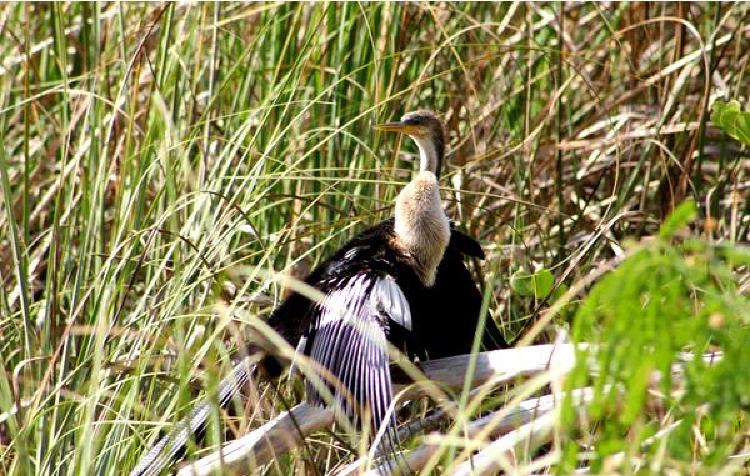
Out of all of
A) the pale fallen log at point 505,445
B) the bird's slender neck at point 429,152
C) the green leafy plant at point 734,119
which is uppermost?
the green leafy plant at point 734,119

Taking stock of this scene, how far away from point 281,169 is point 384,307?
2.08 ft

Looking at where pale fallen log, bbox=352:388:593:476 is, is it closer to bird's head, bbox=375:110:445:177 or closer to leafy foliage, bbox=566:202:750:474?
leafy foliage, bbox=566:202:750:474

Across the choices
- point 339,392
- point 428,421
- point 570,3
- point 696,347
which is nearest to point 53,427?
point 339,392

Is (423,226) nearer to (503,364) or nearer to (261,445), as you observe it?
(503,364)

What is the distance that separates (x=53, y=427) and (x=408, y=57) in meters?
1.63

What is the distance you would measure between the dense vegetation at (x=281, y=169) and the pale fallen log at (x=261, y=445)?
0.29 feet

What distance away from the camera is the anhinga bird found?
2291mm

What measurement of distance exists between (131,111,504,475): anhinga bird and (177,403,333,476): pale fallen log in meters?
0.06

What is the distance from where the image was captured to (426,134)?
304cm

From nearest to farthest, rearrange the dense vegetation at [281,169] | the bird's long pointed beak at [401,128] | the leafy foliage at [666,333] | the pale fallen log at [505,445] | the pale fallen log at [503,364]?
the leafy foliage at [666,333] < the pale fallen log at [505,445] < the pale fallen log at [503,364] < the dense vegetation at [281,169] < the bird's long pointed beak at [401,128]

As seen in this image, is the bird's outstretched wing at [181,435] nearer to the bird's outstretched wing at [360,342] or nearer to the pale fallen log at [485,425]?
the bird's outstretched wing at [360,342]

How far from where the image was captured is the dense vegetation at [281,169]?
238 centimetres

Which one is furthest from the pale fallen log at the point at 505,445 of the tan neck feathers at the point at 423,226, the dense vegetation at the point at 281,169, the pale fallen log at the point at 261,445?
the tan neck feathers at the point at 423,226

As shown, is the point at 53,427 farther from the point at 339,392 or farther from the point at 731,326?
the point at 731,326
